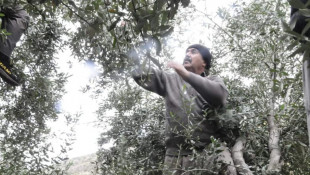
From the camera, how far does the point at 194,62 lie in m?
3.39

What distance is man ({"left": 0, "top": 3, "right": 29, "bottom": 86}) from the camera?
2402mm

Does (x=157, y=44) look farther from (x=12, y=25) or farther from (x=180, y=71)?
(x=12, y=25)

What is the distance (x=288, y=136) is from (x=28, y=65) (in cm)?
263

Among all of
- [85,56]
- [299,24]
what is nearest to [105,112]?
[85,56]

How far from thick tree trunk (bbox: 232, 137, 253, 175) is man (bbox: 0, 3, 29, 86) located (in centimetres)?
179

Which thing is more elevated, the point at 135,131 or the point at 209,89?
the point at 209,89

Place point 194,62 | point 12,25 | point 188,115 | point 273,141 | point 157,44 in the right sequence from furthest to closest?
1. point 194,62
2. point 273,141
3. point 12,25
4. point 188,115
5. point 157,44

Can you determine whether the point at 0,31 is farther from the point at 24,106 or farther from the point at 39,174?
the point at 24,106

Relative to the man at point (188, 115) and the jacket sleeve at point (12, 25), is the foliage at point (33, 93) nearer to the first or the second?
the jacket sleeve at point (12, 25)

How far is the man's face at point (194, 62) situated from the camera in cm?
339

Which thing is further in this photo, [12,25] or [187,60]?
[187,60]

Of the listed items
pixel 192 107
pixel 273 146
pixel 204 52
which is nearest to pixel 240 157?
pixel 273 146

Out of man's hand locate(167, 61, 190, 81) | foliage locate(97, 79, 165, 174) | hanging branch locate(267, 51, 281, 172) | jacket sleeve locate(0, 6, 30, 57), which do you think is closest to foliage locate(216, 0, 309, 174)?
hanging branch locate(267, 51, 281, 172)

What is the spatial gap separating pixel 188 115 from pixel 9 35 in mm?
1482
